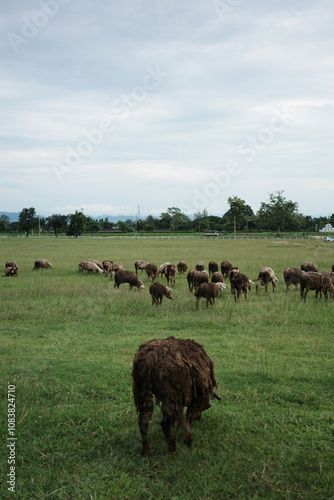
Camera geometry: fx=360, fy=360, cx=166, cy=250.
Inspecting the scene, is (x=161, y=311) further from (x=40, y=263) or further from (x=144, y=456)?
(x=40, y=263)

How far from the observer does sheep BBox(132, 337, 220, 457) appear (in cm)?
411

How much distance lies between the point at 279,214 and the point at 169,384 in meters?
103

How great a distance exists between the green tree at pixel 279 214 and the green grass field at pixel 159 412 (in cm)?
9522

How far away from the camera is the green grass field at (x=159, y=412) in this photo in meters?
3.92

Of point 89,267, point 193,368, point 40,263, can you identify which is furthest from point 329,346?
point 40,263

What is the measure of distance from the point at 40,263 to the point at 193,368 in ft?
69.2

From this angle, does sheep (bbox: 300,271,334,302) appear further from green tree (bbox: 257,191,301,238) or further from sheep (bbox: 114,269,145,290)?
green tree (bbox: 257,191,301,238)

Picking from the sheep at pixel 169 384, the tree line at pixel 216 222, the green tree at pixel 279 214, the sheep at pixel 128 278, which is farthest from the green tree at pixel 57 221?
the sheep at pixel 169 384

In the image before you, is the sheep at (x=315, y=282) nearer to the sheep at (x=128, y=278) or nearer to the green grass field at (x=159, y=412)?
the green grass field at (x=159, y=412)

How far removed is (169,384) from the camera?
13.5 ft

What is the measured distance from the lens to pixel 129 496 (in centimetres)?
376

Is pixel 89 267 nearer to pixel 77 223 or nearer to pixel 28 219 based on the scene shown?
pixel 77 223

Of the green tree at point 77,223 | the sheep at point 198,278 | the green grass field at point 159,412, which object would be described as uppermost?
the green tree at point 77,223

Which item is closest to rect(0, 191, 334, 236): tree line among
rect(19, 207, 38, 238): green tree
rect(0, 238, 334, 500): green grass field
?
rect(19, 207, 38, 238): green tree
